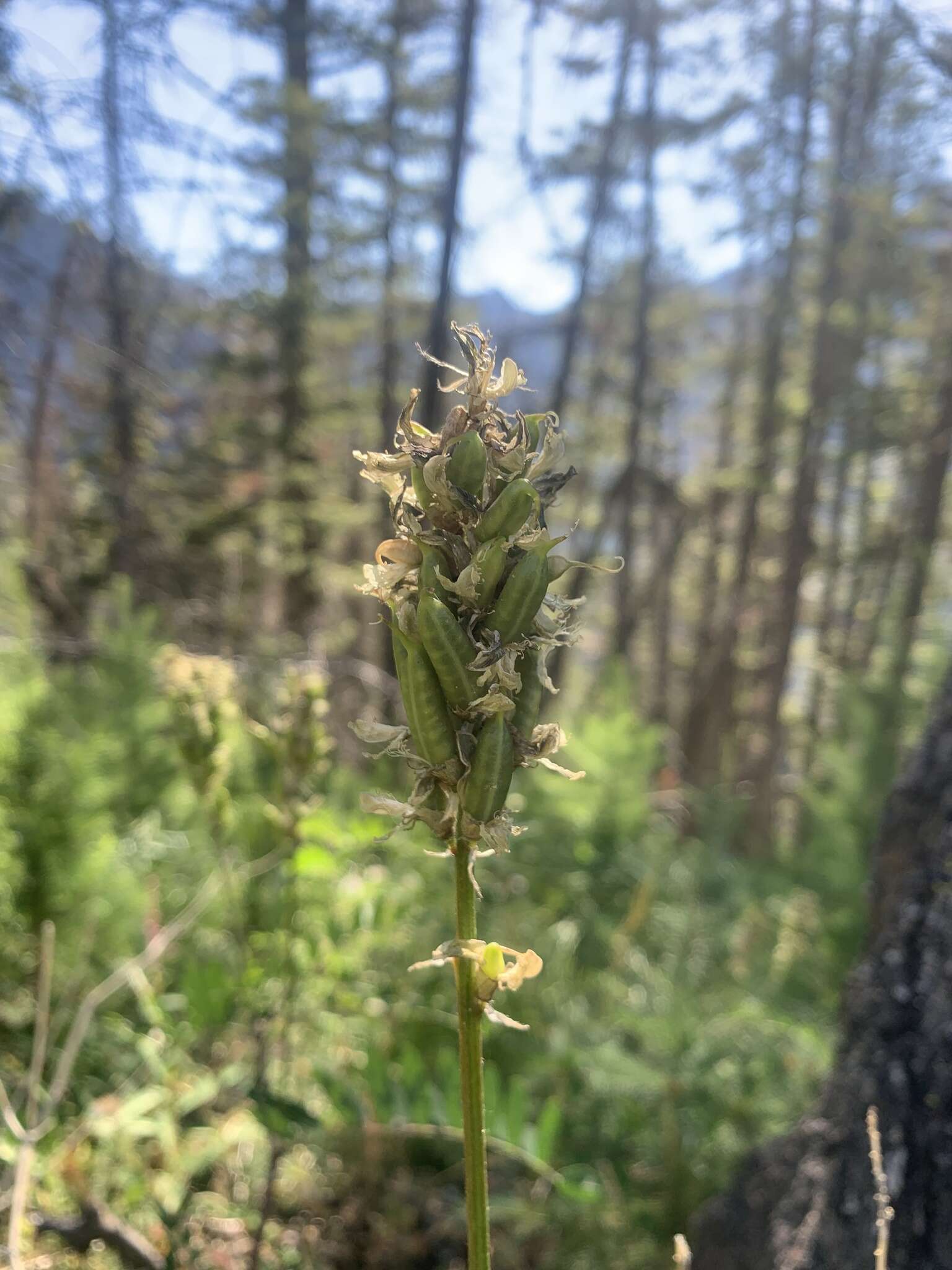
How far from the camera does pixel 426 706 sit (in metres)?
0.80

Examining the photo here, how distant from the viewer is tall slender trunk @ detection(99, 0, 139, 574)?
14.5 feet

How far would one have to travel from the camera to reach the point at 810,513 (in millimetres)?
10133

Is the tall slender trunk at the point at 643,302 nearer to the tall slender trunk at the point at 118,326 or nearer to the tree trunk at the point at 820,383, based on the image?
the tree trunk at the point at 820,383

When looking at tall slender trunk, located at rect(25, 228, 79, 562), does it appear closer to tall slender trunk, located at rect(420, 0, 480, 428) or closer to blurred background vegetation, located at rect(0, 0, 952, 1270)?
blurred background vegetation, located at rect(0, 0, 952, 1270)

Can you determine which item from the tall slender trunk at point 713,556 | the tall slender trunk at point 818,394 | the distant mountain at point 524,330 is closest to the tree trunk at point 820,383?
the tall slender trunk at point 818,394

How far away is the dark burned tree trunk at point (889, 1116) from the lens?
135cm

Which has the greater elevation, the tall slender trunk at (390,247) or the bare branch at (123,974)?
the tall slender trunk at (390,247)

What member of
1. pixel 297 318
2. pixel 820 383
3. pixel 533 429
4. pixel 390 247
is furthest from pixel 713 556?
pixel 533 429

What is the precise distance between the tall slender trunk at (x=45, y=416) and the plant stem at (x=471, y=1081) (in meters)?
4.37

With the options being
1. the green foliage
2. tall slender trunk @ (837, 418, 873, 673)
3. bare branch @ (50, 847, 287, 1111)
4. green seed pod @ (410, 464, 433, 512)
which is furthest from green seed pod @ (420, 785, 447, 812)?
tall slender trunk @ (837, 418, 873, 673)

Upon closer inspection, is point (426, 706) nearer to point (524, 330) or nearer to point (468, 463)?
point (468, 463)

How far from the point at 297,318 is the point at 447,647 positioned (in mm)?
10168

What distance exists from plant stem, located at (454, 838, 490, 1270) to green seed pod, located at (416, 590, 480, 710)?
0.63ft

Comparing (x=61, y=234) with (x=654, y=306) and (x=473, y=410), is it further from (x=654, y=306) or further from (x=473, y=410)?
(x=654, y=306)
